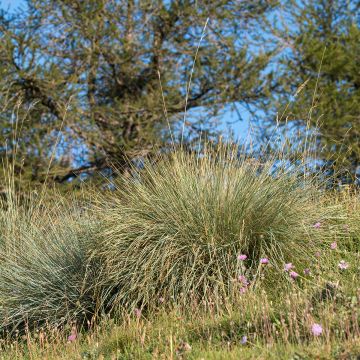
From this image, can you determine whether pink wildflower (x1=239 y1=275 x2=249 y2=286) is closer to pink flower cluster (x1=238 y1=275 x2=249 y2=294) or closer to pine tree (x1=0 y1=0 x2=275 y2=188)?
pink flower cluster (x1=238 y1=275 x2=249 y2=294)

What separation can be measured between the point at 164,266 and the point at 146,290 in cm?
21

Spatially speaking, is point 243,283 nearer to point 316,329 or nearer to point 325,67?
point 316,329

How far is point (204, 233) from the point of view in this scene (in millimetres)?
5234

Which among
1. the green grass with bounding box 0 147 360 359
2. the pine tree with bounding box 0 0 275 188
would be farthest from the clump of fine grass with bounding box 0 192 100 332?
the pine tree with bounding box 0 0 275 188

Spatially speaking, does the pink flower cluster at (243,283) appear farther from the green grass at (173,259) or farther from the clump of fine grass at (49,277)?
the clump of fine grass at (49,277)

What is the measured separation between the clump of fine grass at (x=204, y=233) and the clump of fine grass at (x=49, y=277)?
29 centimetres

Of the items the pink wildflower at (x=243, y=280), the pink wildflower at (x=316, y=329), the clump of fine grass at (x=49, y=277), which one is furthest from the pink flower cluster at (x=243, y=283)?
the clump of fine grass at (x=49, y=277)

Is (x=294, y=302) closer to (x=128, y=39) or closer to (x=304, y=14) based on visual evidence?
(x=128, y=39)

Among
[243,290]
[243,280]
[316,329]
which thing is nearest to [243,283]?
[243,280]

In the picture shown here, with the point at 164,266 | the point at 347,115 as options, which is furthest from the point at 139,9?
the point at 164,266

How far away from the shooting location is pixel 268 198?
536 cm

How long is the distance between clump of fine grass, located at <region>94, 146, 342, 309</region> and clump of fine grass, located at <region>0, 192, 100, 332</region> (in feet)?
0.97

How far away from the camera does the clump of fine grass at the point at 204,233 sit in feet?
16.6

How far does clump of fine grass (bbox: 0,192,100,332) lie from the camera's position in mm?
5426
